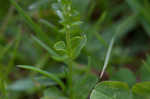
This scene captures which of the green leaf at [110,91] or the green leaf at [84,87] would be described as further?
the green leaf at [84,87]

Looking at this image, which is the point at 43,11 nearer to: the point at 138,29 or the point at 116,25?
the point at 116,25

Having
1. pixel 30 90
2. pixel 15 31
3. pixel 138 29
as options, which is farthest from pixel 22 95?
pixel 138 29

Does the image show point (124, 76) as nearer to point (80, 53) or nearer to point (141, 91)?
point (141, 91)

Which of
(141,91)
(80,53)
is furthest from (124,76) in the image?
(80,53)

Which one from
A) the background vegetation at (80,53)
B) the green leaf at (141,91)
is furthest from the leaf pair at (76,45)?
the green leaf at (141,91)

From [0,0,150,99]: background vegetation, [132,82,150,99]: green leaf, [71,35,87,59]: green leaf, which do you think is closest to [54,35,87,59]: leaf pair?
[71,35,87,59]: green leaf

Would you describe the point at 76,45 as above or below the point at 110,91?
above

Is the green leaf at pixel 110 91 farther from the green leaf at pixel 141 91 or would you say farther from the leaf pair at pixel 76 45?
the leaf pair at pixel 76 45
